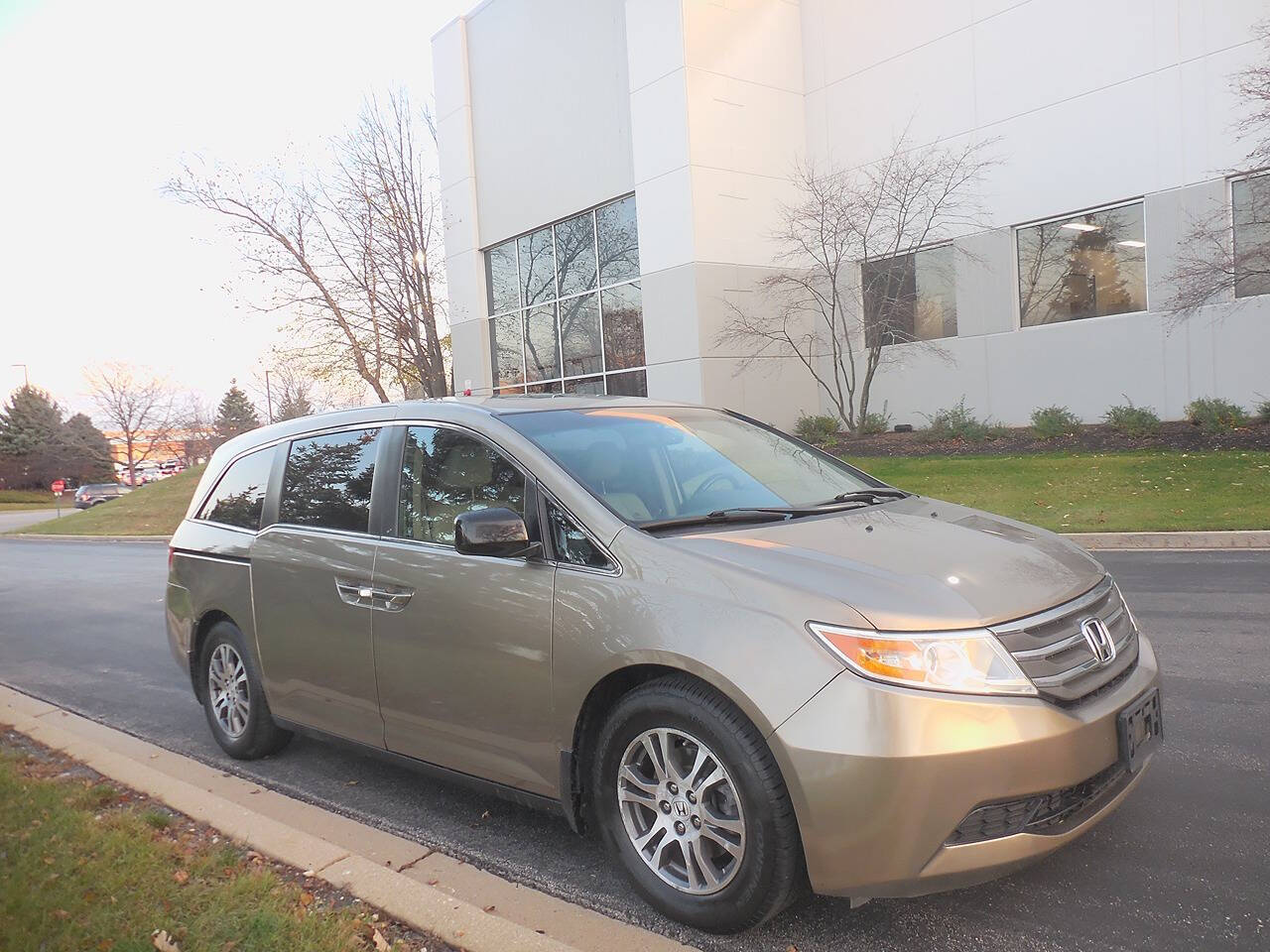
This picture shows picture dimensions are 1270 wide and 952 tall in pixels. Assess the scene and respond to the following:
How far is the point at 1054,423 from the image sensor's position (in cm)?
1711

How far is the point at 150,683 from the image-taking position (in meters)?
7.42

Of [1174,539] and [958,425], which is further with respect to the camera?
[958,425]

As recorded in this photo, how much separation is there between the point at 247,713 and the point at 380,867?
1969mm

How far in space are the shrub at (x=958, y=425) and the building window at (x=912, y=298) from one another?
1.65 m

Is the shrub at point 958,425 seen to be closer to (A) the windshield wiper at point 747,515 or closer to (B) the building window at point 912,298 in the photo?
(B) the building window at point 912,298

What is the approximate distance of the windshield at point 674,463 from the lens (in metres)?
3.71

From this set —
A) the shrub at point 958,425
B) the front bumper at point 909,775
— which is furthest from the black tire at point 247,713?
the shrub at point 958,425

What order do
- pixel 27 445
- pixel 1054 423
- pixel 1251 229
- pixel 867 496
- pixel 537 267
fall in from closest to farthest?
1. pixel 867 496
2. pixel 1251 229
3. pixel 1054 423
4. pixel 537 267
5. pixel 27 445

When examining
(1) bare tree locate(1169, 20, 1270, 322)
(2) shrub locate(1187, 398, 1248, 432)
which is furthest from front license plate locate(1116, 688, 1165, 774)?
(2) shrub locate(1187, 398, 1248, 432)

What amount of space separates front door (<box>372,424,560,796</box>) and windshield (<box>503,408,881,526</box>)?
0.31 metres

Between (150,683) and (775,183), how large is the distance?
17.9m

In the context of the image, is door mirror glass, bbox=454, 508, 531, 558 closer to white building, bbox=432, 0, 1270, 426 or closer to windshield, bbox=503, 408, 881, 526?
windshield, bbox=503, 408, 881, 526

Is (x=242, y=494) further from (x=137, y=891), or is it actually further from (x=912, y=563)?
(x=912, y=563)

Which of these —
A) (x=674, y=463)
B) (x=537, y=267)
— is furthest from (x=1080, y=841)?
(x=537, y=267)
